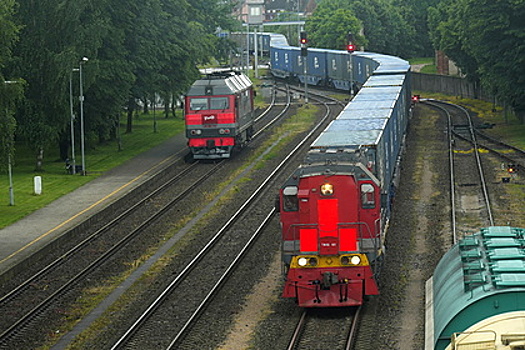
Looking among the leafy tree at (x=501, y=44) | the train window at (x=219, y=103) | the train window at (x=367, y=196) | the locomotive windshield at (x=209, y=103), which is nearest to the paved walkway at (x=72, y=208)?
the locomotive windshield at (x=209, y=103)

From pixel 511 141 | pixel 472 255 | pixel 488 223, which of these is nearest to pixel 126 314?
pixel 472 255

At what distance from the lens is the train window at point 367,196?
19.4m

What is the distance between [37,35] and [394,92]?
16.9 m

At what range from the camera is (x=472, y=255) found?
12969mm

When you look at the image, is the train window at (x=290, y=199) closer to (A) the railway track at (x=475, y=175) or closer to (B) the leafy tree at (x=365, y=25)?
(A) the railway track at (x=475, y=175)

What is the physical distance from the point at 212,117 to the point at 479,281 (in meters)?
33.5

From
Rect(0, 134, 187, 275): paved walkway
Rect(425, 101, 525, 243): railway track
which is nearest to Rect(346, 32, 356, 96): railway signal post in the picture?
Rect(425, 101, 525, 243): railway track

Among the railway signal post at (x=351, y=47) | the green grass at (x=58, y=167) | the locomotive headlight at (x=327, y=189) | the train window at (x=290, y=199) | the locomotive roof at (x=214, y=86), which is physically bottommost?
the green grass at (x=58, y=167)

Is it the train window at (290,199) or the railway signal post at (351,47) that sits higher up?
the railway signal post at (351,47)

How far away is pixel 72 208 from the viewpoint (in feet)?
113

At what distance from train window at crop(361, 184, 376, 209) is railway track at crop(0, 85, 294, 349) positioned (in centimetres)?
763

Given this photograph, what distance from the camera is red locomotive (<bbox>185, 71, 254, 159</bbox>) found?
145 ft

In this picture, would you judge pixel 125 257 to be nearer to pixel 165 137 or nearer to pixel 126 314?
pixel 126 314

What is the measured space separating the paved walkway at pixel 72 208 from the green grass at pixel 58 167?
24.0 inches
